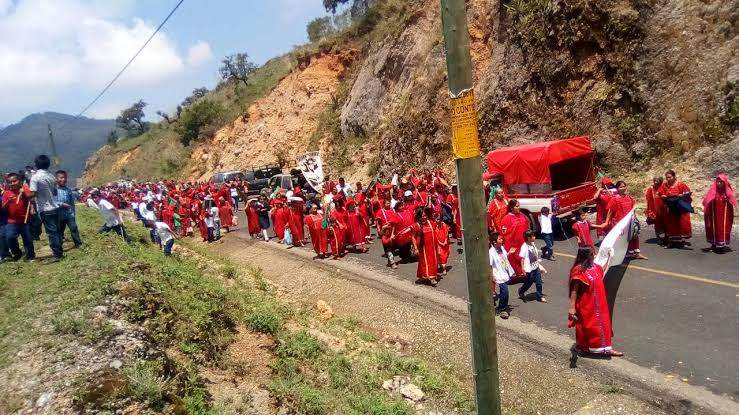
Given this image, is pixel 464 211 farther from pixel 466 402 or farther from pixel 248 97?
pixel 248 97

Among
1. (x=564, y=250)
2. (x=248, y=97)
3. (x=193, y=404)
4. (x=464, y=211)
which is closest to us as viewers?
(x=464, y=211)

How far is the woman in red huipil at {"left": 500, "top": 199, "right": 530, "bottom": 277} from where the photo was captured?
9375mm

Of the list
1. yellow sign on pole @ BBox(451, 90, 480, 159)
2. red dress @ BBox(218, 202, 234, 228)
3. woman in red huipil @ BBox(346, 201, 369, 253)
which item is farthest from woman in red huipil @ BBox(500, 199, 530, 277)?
red dress @ BBox(218, 202, 234, 228)

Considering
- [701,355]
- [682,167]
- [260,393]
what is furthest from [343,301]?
[682,167]

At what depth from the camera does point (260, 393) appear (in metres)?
5.70

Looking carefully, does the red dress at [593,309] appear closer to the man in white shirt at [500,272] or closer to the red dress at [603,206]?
the man in white shirt at [500,272]

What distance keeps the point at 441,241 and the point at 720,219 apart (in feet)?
17.3

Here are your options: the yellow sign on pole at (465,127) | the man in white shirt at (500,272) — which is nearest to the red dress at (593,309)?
the man in white shirt at (500,272)

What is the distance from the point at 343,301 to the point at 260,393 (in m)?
4.44

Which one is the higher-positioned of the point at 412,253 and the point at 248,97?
the point at 248,97

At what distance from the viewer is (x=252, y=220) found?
1820cm

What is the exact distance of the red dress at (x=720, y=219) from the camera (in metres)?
9.41

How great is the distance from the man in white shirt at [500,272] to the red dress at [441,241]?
2.22 metres

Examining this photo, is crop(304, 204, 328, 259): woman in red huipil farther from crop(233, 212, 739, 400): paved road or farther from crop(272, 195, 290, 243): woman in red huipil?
crop(233, 212, 739, 400): paved road
